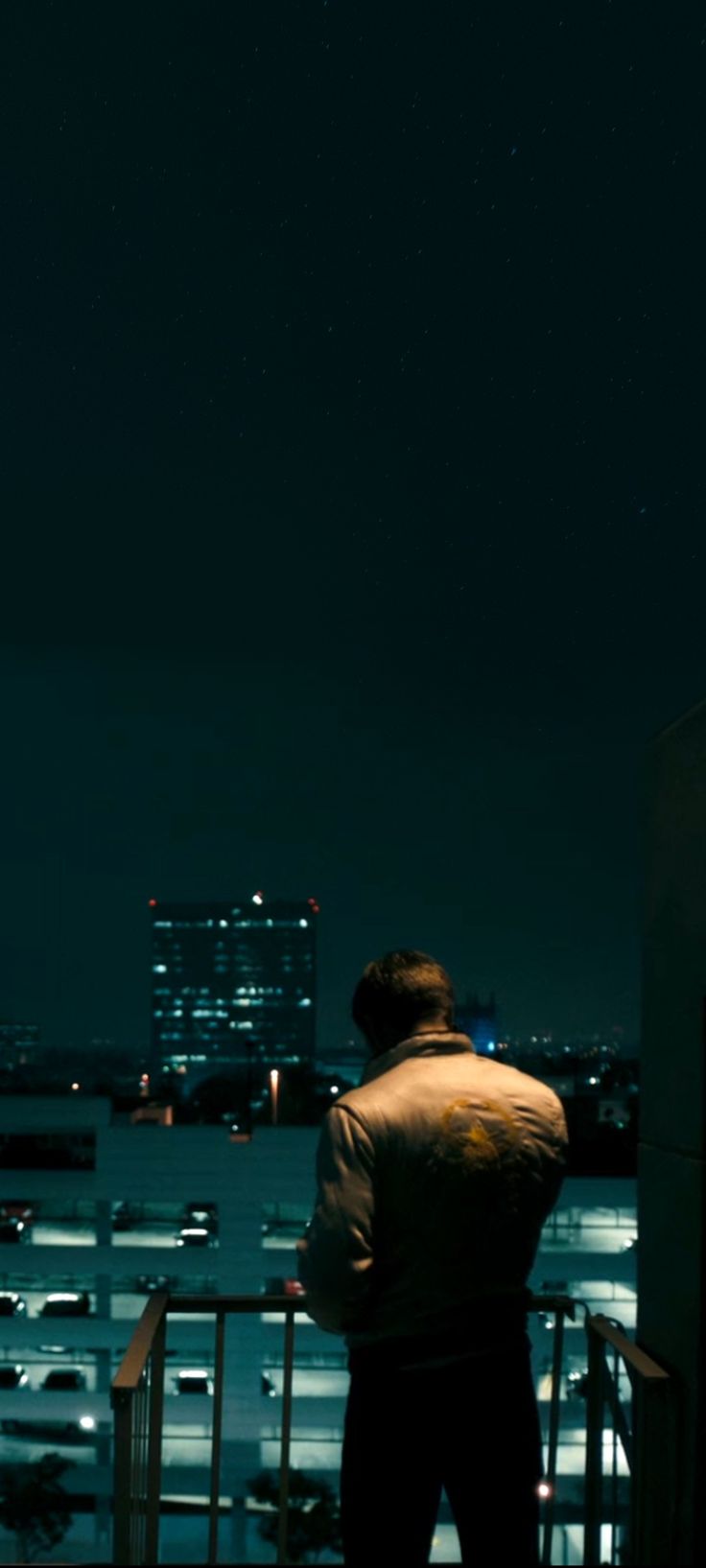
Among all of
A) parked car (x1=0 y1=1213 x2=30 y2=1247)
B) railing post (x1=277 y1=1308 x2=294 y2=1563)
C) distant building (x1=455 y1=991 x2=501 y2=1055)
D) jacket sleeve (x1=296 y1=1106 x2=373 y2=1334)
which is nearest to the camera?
jacket sleeve (x1=296 y1=1106 x2=373 y2=1334)

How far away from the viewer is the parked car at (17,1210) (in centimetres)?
5762

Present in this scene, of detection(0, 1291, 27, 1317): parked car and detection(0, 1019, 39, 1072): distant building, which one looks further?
detection(0, 1019, 39, 1072): distant building

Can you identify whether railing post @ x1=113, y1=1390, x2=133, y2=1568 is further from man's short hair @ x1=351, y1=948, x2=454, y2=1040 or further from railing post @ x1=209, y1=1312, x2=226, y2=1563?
man's short hair @ x1=351, y1=948, x2=454, y2=1040

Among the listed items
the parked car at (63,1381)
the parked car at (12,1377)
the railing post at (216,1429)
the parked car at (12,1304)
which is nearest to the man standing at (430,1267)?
the railing post at (216,1429)

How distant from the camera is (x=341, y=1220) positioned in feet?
7.29

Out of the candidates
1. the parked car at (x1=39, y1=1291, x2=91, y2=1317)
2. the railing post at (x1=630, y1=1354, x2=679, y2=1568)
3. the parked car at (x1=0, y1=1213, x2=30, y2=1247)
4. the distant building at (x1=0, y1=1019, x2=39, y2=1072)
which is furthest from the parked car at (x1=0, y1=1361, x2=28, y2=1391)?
the railing post at (x1=630, y1=1354, x2=679, y2=1568)

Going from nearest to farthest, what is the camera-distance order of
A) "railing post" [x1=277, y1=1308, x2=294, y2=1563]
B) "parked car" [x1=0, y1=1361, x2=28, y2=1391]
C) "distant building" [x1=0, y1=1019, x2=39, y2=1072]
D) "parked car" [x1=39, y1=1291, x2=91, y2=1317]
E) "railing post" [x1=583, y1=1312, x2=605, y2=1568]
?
"railing post" [x1=277, y1=1308, x2=294, y2=1563]
"railing post" [x1=583, y1=1312, x2=605, y2=1568]
"parked car" [x1=39, y1=1291, x2=91, y2=1317]
"parked car" [x1=0, y1=1361, x2=28, y2=1391]
"distant building" [x1=0, y1=1019, x2=39, y2=1072]

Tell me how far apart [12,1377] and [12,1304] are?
19.6ft

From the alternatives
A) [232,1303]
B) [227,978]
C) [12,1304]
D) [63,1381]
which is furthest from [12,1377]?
[232,1303]

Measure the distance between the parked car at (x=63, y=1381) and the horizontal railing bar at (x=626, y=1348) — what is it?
5656 cm

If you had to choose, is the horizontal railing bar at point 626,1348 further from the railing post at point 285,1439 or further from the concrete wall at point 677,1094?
the railing post at point 285,1439

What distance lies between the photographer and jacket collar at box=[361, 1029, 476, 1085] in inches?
92.4

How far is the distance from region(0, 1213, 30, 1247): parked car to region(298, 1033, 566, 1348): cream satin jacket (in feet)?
179

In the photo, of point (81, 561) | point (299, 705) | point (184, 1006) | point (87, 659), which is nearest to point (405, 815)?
point (299, 705)
